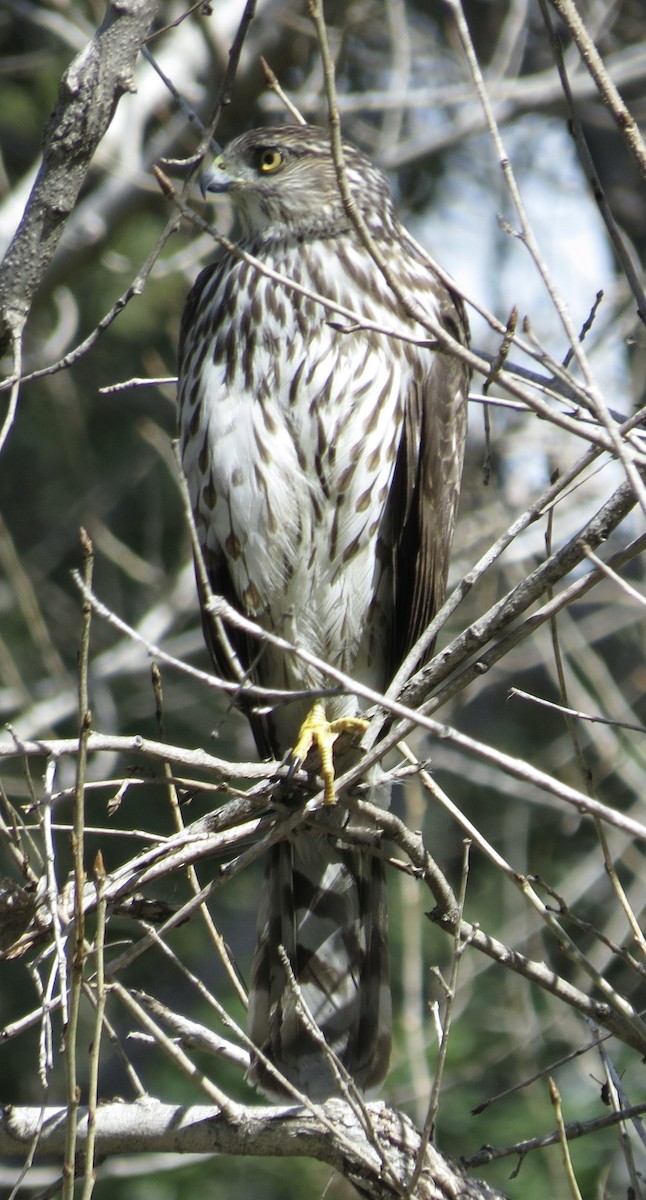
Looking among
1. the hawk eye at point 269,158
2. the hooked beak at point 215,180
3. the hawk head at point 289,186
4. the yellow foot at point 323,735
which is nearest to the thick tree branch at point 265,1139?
the yellow foot at point 323,735

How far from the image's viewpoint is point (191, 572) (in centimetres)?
630

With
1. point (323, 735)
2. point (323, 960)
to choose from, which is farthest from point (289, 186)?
point (323, 960)

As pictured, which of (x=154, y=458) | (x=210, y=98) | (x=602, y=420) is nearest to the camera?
(x=602, y=420)

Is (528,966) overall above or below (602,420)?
below

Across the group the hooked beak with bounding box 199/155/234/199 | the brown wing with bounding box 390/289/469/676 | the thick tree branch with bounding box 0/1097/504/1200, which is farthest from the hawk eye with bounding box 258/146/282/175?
the thick tree branch with bounding box 0/1097/504/1200

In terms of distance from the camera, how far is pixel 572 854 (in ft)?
22.6

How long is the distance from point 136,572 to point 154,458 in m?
0.94

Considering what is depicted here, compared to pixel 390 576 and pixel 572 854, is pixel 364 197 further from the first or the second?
pixel 572 854

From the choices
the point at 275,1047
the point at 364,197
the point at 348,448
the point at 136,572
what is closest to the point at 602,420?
the point at 348,448

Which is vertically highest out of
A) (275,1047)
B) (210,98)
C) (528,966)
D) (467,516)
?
(210,98)

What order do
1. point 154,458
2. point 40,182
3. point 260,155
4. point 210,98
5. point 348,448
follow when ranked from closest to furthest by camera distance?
point 40,182 < point 348,448 < point 260,155 < point 210,98 < point 154,458

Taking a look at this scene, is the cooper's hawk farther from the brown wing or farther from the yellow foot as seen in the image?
the yellow foot

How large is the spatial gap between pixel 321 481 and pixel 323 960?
1.34m

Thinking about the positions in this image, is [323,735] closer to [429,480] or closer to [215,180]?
[429,480]
